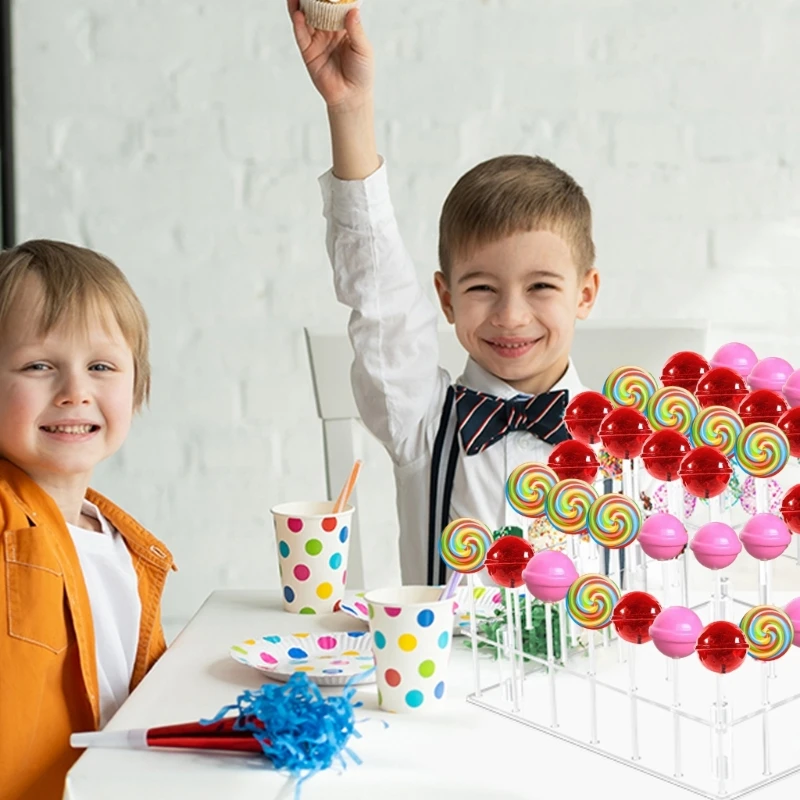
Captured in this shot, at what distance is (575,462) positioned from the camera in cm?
84

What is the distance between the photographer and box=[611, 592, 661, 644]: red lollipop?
0.73 meters

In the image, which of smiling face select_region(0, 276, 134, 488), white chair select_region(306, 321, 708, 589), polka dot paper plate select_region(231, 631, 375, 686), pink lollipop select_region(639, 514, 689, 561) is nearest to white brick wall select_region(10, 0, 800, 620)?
white chair select_region(306, 321, 708, 589)

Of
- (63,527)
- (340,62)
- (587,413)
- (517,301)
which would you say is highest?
(340,62)

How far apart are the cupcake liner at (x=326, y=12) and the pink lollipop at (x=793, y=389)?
0.61 meters

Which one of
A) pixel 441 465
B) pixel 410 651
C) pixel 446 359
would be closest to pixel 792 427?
pixel 410 651

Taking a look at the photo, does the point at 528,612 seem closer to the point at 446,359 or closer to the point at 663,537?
the point at 663,537

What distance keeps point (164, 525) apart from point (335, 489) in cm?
96

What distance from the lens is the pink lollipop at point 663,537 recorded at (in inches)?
28.9

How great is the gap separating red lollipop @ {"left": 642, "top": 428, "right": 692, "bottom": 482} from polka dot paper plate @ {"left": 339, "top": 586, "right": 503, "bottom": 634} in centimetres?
30

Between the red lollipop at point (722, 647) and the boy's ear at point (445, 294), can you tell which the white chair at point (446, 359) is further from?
the red lollipop at point (722, 647)

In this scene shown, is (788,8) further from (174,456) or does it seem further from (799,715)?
(799,715)

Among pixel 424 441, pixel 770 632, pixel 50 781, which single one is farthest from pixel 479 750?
pixel 424 441

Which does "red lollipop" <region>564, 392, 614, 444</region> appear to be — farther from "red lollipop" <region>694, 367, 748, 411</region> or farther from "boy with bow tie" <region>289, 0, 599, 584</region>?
"boy with bow tie" <region>289, 0, 599, 584</region>

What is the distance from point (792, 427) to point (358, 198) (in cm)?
67
